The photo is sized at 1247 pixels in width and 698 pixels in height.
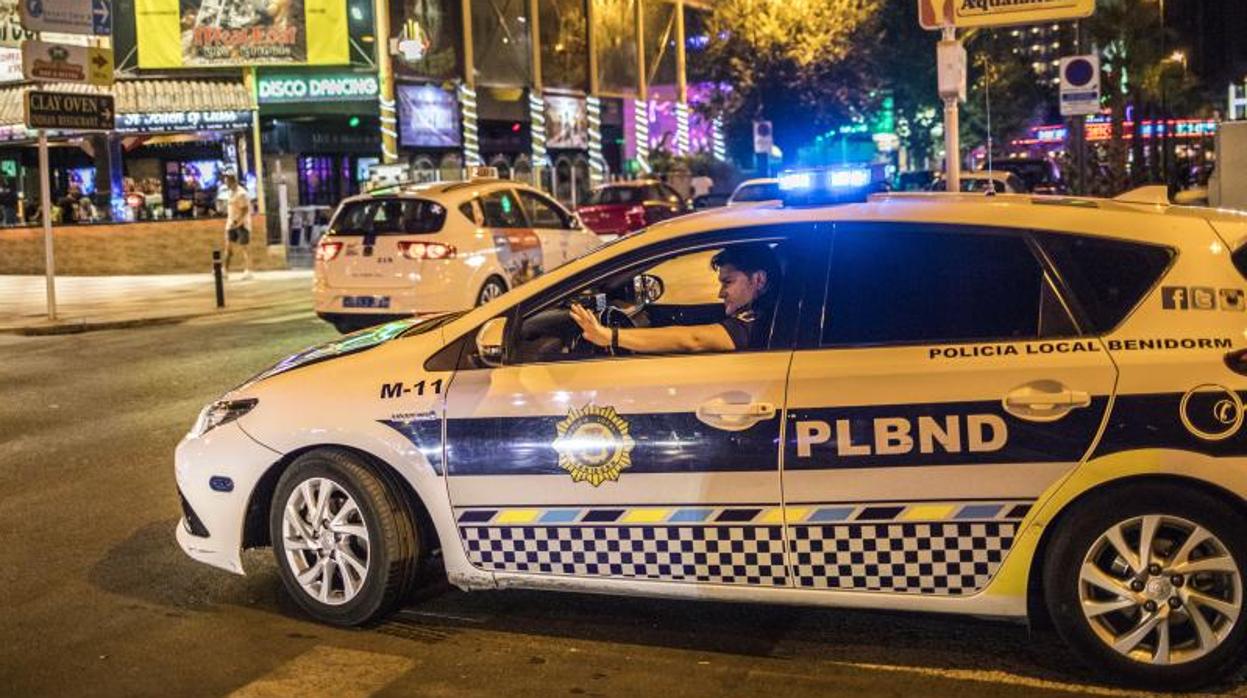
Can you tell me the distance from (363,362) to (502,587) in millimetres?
1048

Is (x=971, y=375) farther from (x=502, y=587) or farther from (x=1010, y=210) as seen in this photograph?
(x=502, y=587)

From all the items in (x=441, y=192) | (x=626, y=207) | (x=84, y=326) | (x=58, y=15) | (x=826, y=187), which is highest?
(x=58, y=15)

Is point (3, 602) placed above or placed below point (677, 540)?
below

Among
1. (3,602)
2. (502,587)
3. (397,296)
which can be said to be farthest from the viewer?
(397,296)

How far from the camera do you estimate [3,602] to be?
5.94 metres

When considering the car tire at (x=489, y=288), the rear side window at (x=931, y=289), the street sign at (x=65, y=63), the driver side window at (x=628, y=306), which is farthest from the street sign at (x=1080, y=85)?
the rear side window at (x=931, y=289)

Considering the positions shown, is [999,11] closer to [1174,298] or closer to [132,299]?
[1174,298]

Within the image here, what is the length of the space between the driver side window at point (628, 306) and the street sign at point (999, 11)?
6.18 metres

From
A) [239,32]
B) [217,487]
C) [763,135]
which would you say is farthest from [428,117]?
[217,487]

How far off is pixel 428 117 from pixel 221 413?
27.8m

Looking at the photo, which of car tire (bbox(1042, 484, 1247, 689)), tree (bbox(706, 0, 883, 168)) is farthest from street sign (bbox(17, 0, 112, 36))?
tree (bbox(706, 0, 883, 168))

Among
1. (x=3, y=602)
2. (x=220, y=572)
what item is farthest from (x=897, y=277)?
(x=3, y=602)

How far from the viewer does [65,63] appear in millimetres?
18109

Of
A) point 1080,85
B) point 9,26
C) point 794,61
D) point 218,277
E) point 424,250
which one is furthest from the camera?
point 794,61
